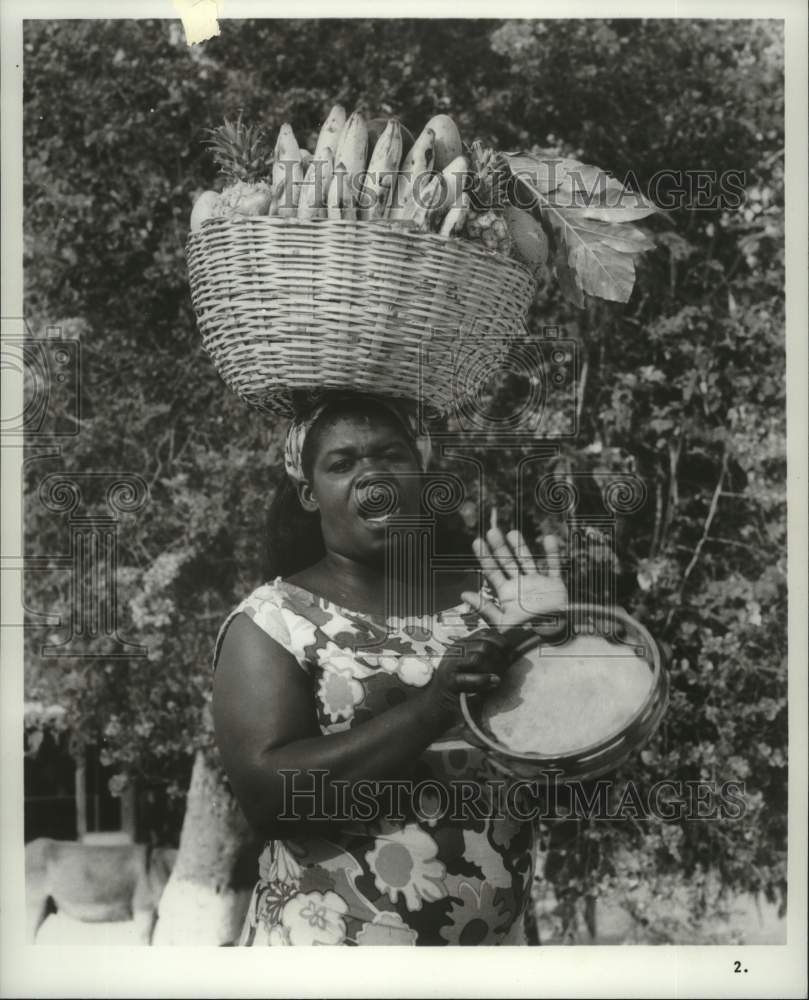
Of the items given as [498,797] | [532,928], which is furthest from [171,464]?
[532,928]

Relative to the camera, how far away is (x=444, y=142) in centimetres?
362

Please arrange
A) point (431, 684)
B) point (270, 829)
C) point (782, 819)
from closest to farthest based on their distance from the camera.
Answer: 1. point (431, 684)
2. point (270, 829)
3. point (782, 819)

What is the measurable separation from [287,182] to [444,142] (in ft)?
1.42

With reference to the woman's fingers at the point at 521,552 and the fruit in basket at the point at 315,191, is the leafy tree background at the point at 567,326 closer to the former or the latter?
the woman's fingers at the point at 521,552

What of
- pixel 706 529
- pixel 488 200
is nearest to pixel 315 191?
pixel 488 200

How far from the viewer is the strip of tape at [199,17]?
13.2ft

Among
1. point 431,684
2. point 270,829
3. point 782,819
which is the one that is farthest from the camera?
point 782,819

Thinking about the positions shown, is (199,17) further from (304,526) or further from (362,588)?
(362,588)

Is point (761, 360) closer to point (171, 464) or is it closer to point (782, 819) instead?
point (782, 819)

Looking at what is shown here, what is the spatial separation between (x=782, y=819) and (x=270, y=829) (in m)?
1.45

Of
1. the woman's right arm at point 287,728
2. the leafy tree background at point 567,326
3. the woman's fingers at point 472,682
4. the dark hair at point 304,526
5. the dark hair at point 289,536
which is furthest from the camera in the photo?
the leafy tree background at point 567,326

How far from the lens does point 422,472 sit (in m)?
3.88

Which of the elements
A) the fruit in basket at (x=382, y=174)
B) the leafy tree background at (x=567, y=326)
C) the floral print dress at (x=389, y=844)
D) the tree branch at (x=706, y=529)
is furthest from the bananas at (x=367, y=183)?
the tree branch at (x=706, y=529)

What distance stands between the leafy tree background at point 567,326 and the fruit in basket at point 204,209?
0.36 metres
